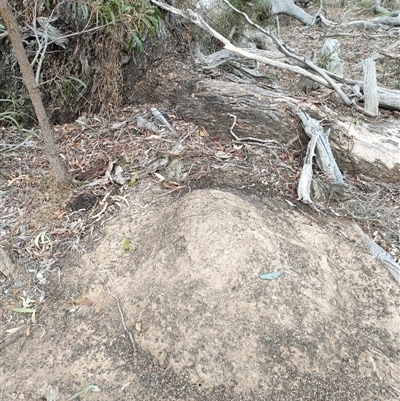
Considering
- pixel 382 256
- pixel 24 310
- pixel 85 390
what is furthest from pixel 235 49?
pixel 85 390

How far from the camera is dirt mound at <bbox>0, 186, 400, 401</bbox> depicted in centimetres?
174

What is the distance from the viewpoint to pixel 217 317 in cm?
186

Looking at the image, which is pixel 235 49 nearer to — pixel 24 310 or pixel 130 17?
pixel 130 17

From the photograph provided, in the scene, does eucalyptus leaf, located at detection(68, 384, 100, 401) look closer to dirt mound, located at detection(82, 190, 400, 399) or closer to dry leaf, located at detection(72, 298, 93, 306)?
dirt mound, located at detection(82, 190, 400, 399)

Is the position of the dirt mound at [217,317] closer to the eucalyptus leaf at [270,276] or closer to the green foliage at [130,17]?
the eucalyptus leaf at [270,276]

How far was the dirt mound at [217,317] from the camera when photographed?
1742mm

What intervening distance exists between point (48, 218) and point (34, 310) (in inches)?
23.3

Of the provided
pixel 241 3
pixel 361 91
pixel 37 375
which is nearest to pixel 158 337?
pixel 37 375

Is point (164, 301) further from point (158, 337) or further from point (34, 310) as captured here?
point (34, 310)

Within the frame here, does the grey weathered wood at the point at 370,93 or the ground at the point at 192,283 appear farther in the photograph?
the grey weathered wood at the point at 370,93

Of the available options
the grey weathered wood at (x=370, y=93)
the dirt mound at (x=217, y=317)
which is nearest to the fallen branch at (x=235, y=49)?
the grey weathered wood at (x=370, y=93)

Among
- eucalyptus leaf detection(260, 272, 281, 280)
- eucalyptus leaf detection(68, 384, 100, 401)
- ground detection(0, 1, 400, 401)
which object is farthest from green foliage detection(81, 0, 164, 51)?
eucalyptus leaf detection(68, 384, 100, 401)

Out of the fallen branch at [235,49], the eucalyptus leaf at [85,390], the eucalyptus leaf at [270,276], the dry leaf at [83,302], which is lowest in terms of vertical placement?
the eucalyptus leaf at [85,390]

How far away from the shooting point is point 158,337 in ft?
6.10
